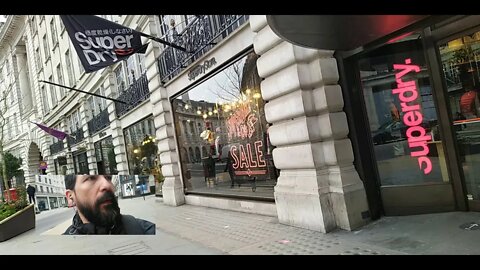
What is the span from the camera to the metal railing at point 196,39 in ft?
31.3

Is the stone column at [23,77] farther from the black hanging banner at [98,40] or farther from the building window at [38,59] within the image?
the black hanging banner at [98,40]

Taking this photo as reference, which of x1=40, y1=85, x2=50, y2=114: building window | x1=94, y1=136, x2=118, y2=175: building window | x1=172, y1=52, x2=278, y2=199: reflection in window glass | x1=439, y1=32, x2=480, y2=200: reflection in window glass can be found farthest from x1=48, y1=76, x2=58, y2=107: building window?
x1=439, y1=32, x2=480, y2=200: reflection in window glass

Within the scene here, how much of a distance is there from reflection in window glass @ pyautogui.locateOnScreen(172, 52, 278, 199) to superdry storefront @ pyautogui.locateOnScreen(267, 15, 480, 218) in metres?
2.30

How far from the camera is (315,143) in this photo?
7.00 metres

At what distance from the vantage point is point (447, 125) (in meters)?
6.23

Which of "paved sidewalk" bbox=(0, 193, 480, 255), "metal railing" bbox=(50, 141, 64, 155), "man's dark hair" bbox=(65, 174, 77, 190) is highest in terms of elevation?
"metal railing" bbox=(50, 141, 64, 155)

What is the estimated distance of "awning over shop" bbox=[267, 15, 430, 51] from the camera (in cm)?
463

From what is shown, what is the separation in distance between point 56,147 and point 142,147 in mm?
15005

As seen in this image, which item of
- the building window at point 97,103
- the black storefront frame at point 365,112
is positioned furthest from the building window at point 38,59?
the black storefront frame at point 365,112

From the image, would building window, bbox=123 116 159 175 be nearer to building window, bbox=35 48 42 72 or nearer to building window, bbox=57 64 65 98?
building window, bbox=57 64 65 98

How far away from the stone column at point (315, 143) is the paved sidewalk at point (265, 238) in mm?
330

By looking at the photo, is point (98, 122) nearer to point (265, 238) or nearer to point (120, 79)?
point (120, 79)
